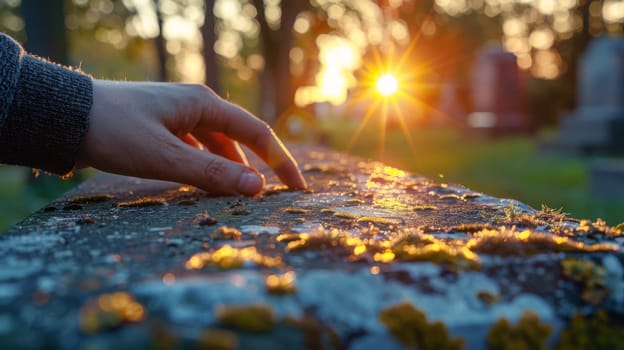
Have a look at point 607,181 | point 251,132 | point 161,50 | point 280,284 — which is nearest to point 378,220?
point 280,284

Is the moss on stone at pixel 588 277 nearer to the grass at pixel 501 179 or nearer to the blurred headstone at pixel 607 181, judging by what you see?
the grass at pixel 501 179

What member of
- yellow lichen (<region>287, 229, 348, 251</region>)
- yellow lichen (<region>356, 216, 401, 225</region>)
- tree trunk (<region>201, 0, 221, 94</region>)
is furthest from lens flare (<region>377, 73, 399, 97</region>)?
yellow lichen (<region>287, 229, 348, 251</region>)

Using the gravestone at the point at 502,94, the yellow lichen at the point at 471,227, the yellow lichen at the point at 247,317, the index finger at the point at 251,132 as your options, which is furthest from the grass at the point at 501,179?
the yellow lichen at the point at 247,317

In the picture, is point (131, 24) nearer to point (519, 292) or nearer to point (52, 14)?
point (52, 14)

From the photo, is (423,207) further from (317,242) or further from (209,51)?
(209,51)

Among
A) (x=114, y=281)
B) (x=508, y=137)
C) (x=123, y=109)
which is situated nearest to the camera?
(x=114, y=281)

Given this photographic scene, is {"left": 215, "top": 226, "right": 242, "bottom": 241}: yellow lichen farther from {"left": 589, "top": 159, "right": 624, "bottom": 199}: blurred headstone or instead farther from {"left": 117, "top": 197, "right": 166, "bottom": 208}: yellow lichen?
{"left": 589, "top": 159, "right": 624, "bottom": 199}: blurred headstone

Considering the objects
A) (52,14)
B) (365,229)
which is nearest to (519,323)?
(365,229)
